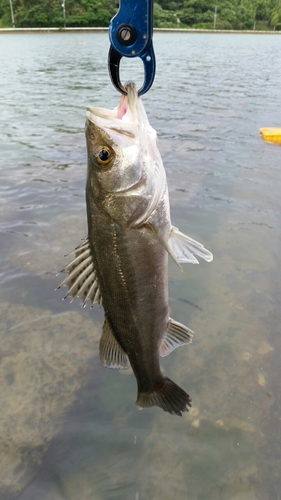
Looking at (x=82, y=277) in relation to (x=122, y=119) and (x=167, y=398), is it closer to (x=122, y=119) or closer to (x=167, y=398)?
(x=122, y=119)

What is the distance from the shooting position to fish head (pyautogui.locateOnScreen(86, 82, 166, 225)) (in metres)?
2.52

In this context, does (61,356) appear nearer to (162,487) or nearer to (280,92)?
(162,487)

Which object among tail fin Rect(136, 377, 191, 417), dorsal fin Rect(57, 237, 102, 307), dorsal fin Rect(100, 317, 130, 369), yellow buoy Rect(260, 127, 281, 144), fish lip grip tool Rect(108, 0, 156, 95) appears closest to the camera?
fish lip grip tool Rect(108, 0, 156, 95)

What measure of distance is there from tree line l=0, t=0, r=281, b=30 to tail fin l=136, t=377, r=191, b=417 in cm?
11641

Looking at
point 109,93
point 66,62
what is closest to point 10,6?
point 66,62

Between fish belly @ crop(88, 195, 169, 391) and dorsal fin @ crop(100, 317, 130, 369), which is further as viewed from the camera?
dorsal fin @ crop(100, 317, 130, 369)

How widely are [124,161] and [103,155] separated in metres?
0.14

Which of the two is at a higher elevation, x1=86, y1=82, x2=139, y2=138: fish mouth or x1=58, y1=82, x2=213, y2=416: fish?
x1=86, y1=82, x2=139, y2=138: fish mouth

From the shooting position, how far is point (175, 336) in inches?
126

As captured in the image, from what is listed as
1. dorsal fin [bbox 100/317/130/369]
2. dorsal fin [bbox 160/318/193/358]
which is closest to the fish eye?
dorsal fin [bbox 100/317/130/369]

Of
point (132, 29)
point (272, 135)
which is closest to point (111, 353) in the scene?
point (132, 29)

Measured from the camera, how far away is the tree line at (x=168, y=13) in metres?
106

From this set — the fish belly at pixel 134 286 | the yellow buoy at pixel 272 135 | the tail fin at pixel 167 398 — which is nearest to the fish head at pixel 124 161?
the fish belly at pixel 134 286

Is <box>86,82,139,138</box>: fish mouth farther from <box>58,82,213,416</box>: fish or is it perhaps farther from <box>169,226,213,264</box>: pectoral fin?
<box>169,226,213,264</box>: pectoral fin
